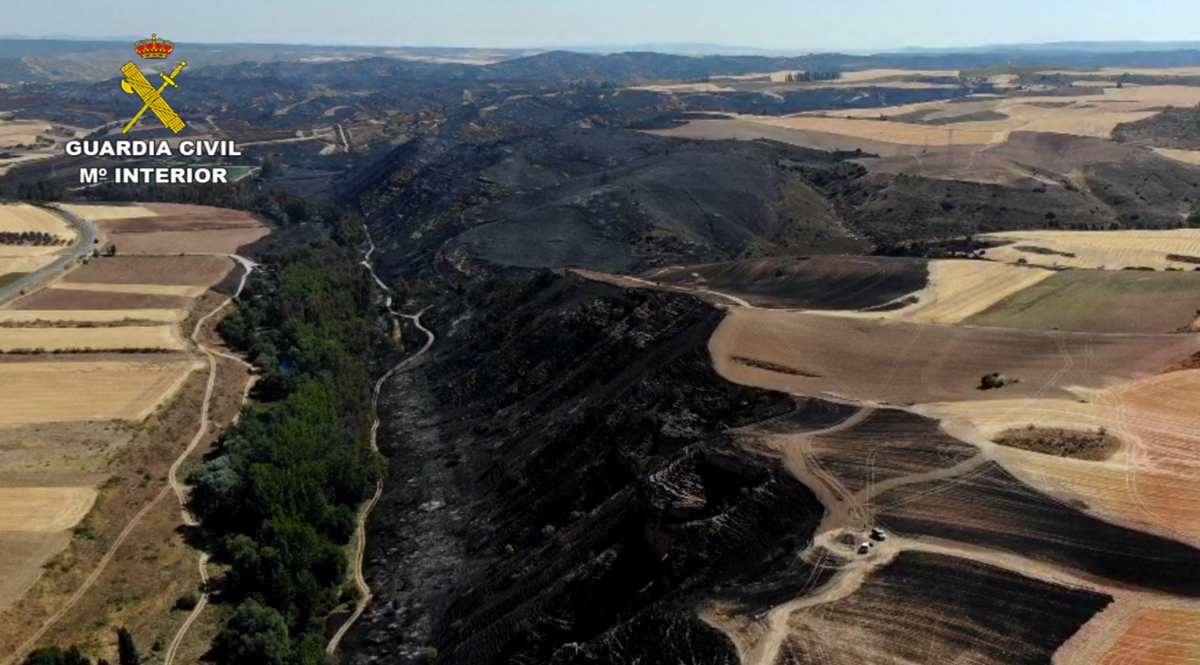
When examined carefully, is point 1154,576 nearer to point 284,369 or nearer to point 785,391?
point 785,391

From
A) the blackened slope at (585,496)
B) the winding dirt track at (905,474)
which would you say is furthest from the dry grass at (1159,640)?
the blackened slope at (585,496)

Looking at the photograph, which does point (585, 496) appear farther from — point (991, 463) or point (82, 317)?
point (82, 317)

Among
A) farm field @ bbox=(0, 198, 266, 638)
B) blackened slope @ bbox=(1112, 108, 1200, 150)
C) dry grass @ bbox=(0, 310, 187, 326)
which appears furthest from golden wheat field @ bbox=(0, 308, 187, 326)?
blackened slope @ bbox=(1112, 108, 1200, 150)

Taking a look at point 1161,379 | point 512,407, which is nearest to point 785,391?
point 1161,379

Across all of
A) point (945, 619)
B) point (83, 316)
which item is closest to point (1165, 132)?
point (945, 619)

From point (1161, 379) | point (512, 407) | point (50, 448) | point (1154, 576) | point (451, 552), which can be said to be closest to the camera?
point (1154, 576)

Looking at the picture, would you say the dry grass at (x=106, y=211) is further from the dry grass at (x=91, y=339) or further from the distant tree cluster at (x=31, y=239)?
the dry grass at (x=91, y=339)
